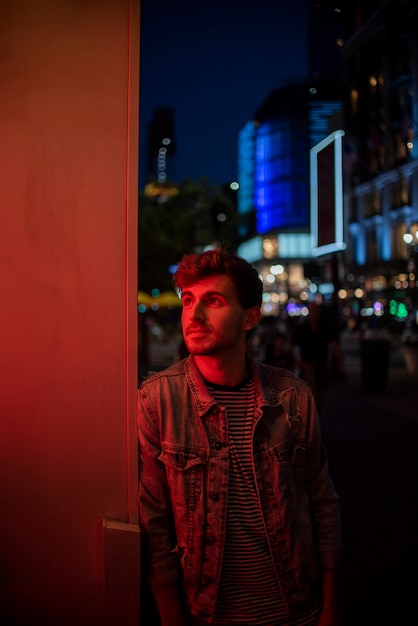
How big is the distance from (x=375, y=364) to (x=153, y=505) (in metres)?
12.8

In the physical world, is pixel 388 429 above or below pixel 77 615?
below

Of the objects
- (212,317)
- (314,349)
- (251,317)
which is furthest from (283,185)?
(212,317)

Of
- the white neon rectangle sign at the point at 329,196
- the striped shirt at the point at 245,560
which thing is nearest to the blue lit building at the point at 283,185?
the white neon rectangle sign at the point at 329,196

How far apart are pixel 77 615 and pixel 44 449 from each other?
2.23 feet

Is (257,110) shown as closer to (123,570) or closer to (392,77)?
(392,77)

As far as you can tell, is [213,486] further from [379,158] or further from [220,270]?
[379,158]

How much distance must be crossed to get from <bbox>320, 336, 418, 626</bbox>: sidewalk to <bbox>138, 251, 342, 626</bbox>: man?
5.94 feet

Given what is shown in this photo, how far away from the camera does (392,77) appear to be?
58.4 meters

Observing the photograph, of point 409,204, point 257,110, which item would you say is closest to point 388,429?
point 409,204

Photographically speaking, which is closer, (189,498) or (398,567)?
(189,498)

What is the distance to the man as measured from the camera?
2.12 m

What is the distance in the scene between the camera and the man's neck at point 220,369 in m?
2.25

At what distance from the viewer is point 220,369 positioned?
226 cm

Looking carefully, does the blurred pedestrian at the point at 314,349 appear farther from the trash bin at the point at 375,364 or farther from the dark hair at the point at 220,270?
the dark hair at the point at 220,270
